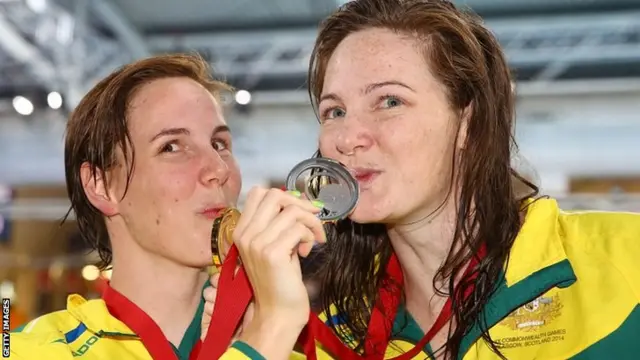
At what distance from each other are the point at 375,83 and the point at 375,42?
0.39ft

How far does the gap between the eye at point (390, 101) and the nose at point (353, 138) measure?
6 cm

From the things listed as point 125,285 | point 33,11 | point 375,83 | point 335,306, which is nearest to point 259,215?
point 375,83

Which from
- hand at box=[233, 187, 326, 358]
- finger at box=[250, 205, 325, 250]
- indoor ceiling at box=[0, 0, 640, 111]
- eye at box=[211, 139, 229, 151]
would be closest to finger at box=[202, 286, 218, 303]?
hand at box=[233, 187, 326, 358]

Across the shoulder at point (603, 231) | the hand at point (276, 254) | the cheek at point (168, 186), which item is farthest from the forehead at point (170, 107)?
the shoulder at point (603, 231)

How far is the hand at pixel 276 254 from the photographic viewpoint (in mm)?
1522

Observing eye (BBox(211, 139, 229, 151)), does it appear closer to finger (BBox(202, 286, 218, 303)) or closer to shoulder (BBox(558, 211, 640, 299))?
finger (BBox(202, 286, 218, 303))

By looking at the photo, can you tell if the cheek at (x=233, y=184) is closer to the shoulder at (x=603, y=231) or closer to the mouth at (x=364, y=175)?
the mouth at (x=364, y=175)

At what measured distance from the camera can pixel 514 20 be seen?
24.9ft

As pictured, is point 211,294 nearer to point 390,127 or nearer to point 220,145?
point 390,127

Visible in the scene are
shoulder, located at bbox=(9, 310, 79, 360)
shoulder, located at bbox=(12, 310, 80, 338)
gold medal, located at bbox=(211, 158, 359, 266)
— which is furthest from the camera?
shoulder, located at bbox=(12, 310, 80, 338)

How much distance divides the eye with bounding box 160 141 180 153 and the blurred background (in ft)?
13.8

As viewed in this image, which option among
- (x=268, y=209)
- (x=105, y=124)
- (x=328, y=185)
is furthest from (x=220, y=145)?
(x=268, y=209)

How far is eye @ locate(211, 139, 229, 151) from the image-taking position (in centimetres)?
241

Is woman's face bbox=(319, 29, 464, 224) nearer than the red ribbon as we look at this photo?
No
